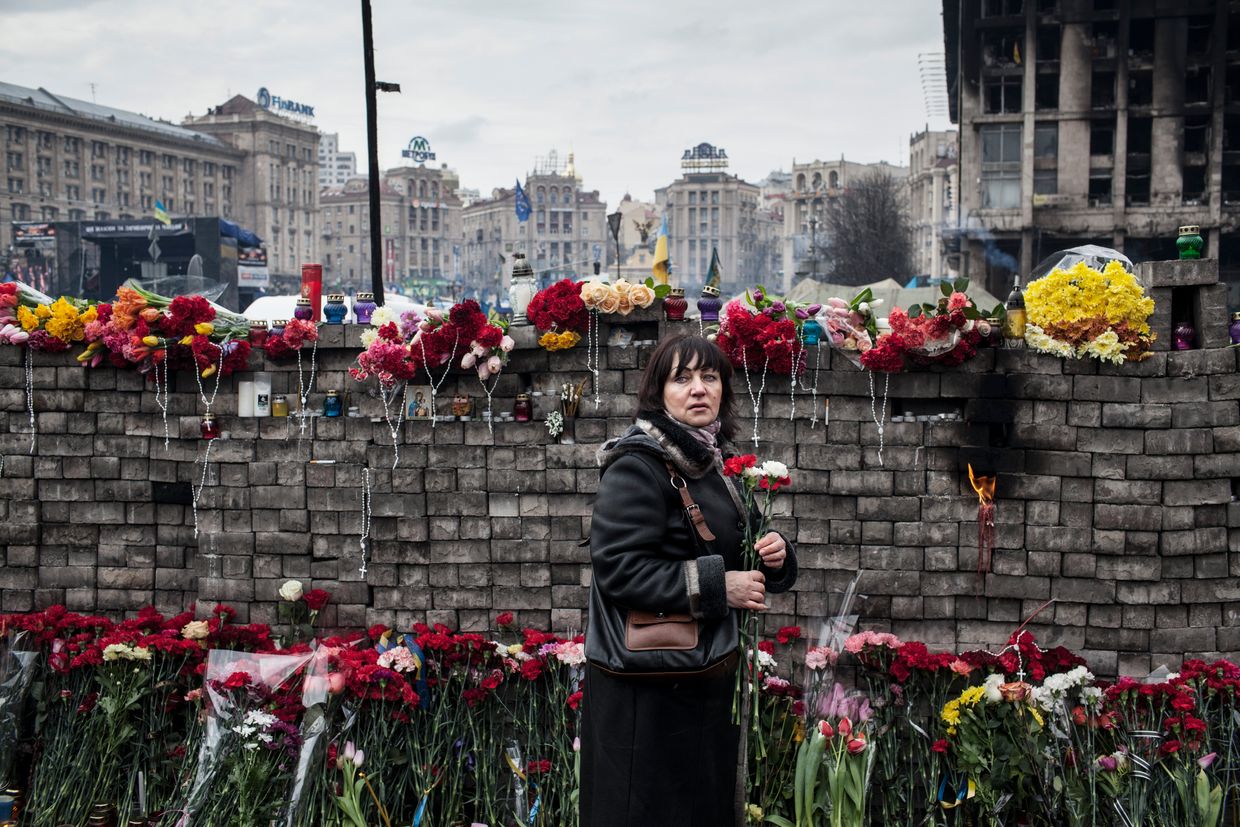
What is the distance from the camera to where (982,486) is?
586 cm

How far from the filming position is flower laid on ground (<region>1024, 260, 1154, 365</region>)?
5.62 m

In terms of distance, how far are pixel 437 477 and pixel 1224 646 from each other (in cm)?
418

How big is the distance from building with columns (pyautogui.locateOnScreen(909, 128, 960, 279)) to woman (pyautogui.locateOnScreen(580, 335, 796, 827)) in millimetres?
99647

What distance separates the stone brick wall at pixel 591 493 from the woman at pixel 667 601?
7.91 feet

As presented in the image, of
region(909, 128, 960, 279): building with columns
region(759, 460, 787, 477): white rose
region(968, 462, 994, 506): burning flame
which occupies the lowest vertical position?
region(968, 462, 994, 506): burning flame

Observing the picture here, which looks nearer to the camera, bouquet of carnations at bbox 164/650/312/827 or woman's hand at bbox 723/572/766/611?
woman's hand at bbox 723/572/766/611

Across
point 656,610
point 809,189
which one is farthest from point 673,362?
point 809,189

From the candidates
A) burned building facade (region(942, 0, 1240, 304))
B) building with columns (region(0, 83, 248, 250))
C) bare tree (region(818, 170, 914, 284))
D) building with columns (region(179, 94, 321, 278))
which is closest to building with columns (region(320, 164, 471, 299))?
building with columns (region(179, 94, 321, 278))

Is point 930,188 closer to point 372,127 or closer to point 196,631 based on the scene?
point 372,127

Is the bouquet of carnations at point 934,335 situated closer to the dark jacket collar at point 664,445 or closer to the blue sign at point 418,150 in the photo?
the dark jacket collar at point 664,445

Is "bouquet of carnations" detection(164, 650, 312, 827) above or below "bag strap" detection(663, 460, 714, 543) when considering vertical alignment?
below

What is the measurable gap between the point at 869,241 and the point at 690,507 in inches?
2416

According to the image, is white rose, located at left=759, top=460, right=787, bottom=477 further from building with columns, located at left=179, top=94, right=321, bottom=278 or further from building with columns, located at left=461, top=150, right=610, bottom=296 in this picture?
Answer: building with columns, located at left=461, top=150, right=610, bottom=296

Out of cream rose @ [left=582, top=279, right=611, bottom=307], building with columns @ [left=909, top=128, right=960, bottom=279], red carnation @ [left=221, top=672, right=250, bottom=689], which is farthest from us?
building with columns @ [left=909, top=128, right=960, bottom=279]
